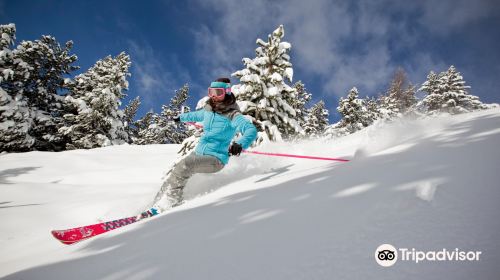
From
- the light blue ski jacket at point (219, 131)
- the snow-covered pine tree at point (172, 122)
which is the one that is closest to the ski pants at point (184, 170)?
the light blue ski jacket at point (219, 131)

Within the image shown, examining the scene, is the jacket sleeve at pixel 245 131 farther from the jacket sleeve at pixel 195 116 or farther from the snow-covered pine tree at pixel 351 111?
the snow-covered pine tree at pixel 351 111

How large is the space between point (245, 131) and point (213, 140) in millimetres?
665

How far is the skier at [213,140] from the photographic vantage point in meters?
5.32

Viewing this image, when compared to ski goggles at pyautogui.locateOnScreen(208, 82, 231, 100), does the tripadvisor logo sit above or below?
below

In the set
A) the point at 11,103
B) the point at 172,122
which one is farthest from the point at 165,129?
the point at 11,103

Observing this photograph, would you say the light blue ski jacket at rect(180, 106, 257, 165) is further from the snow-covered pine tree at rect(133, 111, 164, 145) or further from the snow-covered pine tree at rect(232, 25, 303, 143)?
the snow-covered pine tree at rect(133, 111, 164, 145)

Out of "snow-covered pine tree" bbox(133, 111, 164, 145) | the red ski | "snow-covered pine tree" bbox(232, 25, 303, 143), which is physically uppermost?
"snow-covered pine tree" bbox(133, 111, 164, 145)

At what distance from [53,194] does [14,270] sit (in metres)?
5.30

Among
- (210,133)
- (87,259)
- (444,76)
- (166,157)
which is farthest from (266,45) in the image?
(444,76)

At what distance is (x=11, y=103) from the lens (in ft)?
76.2

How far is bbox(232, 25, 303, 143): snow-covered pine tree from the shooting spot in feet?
39.8

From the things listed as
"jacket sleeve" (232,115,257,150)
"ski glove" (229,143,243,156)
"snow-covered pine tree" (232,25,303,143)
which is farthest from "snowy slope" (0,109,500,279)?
"snow-covered pine tree" (232,25,303,143)

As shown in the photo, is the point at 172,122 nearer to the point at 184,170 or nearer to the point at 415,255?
the point at 184,170

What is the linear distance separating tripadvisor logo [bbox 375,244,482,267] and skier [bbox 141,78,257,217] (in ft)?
13.0
